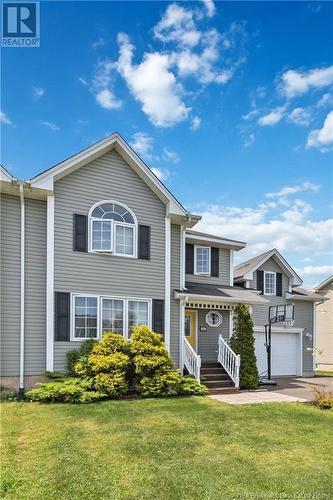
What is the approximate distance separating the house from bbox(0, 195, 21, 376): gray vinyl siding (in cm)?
3

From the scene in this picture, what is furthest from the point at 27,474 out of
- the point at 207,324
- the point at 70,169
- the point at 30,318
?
the point at 207,324

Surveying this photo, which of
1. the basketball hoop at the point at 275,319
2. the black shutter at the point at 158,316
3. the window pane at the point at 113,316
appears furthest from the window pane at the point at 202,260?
the window pane at the point at 113,316

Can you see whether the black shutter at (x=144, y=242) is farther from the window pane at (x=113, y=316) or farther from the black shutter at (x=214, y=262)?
the black shutter at (x=214, y=262)

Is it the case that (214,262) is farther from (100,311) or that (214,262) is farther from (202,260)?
(100,311)

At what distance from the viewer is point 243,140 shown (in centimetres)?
1413

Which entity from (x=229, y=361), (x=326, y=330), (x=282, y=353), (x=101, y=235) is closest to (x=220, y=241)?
(x=229, y=361)

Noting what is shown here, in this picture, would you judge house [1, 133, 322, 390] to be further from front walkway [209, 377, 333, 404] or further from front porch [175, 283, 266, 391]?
front walkway [209, 377, 333, 404]

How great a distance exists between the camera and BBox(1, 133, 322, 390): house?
9.73 m

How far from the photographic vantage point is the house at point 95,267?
973cm

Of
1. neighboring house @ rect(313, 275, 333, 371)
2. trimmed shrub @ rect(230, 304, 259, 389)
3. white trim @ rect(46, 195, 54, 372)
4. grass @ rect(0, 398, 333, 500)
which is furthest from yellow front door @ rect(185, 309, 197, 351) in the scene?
neighboring house @ rect(313, 275, 333, 371)

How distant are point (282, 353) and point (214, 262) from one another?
19.0 ft

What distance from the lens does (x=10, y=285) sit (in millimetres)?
9664

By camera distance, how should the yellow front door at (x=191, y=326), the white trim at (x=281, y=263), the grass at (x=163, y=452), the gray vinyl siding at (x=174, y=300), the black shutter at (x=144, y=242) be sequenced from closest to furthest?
the grass at (x=163, y=452)
the black shutter at (x=144, y=242)
the gray vinyl siding at (x=174, y=300)
the yellow front door at (x=191, y=326)
the white trim at (x=281, y=263)

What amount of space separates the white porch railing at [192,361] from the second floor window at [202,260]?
148 inches
